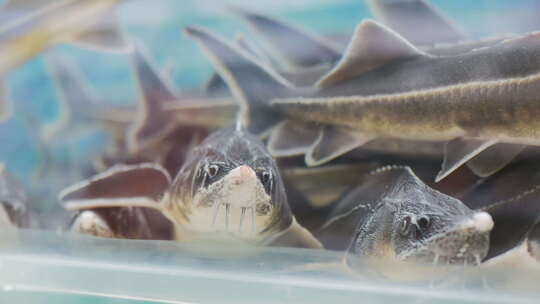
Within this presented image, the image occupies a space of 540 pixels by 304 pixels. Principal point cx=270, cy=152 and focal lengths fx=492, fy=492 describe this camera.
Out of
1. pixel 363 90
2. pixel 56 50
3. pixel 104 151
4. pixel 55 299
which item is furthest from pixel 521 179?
pixel 56 50

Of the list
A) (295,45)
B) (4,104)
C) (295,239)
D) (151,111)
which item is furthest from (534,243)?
(4,104)

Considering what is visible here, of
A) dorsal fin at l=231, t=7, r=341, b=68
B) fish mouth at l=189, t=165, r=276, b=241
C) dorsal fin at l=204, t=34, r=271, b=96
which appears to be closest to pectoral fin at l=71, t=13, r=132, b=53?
dorsal fin at l=204, t=34, r=271, b=96

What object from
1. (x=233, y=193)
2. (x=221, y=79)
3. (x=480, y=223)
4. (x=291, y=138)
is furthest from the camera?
(x=221, y=79)

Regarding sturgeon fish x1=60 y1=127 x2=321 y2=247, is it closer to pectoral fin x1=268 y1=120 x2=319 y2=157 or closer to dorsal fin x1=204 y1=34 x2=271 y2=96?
pectoral fin x1=268 y1=120 x2=319 y2=157

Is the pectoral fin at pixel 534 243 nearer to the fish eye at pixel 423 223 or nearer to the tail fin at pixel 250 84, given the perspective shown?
the fish eye at pixel 423 223

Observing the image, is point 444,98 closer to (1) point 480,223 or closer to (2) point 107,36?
(1) point 480,223

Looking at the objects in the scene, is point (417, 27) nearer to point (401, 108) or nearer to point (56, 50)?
point (401, 108)
